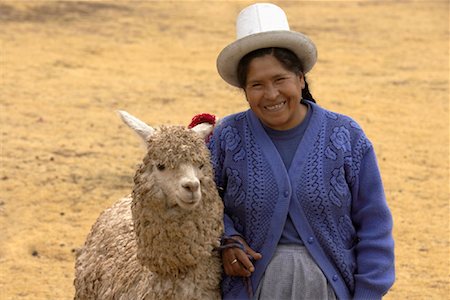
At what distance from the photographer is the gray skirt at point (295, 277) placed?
359 cm

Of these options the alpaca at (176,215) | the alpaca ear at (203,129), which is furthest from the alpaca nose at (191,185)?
the alpaca ear at (203,129)

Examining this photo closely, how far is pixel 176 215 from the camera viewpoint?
3.68m

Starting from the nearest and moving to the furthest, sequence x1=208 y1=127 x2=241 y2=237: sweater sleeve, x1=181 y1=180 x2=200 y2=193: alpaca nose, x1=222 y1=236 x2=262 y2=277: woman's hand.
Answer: x1=181 y1=180 x2=200 y2=193: alpaca nose < x1=222 y1=236 x2=262 y2=277: woman's hand < x1=208 y1=127 x2=241 y2=237: sweater sleeve

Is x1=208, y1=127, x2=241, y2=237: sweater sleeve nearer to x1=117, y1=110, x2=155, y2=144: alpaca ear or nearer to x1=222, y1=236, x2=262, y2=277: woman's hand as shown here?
x1=222, y1=236, x2=262, y2=277: woman's hand

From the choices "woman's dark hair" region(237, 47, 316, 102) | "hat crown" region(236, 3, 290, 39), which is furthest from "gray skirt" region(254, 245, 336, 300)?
"hat crown" region(236, 3, 290, 39)

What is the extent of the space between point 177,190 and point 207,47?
38.6 feet

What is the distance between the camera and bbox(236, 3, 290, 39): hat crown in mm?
3574

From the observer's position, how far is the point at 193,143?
145 inches

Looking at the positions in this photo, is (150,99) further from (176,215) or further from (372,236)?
(372,236)

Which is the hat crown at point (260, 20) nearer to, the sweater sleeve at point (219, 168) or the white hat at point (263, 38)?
the white hat at point (263, 38)

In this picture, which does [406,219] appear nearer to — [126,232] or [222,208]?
[126,232]

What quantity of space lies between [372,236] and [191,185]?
726 mm

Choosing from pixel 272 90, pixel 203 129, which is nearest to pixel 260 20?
pixel 272 90

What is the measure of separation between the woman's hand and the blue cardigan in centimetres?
3
